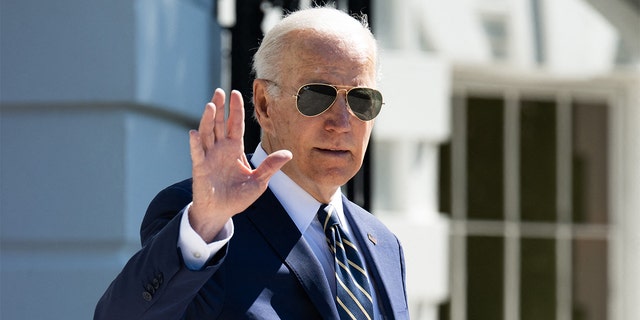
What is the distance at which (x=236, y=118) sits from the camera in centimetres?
207

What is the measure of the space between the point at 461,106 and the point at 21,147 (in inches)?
256

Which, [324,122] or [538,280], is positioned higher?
[324,122]

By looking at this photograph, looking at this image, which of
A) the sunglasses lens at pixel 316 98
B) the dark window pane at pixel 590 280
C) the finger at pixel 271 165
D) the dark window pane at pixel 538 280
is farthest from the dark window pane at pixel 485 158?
the finger at pixel 271 165

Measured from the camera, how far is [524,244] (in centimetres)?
1055

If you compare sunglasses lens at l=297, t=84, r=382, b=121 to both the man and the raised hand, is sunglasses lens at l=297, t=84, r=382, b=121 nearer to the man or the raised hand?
the man

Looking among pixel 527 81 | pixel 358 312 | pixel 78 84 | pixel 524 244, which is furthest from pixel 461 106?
pixel 358 312

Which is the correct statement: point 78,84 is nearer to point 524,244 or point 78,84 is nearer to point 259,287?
point 259,287

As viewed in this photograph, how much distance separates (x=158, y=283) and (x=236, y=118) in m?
0.31

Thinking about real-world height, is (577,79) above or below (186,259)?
above

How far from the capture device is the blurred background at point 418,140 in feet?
13.5

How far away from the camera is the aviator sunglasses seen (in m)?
2.42

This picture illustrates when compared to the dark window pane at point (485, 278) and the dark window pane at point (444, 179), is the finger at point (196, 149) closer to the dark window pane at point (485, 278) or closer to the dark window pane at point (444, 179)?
the dark window pane at point (444, 179)

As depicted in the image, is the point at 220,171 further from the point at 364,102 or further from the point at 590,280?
the point at 590,280

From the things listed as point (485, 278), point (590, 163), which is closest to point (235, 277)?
point (485, 278)
